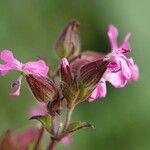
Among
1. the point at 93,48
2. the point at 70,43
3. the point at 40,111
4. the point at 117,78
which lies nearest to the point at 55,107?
the point at 117,78

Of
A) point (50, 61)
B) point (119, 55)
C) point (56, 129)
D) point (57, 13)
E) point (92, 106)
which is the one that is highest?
point (57, 13)

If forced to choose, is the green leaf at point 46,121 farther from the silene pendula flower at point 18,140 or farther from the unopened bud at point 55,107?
the silene pendula flower at point 18,140

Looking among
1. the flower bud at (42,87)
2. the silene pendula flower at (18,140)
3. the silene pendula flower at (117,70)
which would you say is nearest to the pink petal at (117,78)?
the silene pendula flower at (117,70)

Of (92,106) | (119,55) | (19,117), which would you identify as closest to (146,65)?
(92,106)

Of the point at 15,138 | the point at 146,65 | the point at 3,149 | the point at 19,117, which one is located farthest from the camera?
the point at 146,65

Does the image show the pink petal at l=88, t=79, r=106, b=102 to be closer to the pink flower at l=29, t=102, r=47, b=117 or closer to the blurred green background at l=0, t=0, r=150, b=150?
the pink flower at l=29, t=102, r=47, b=117

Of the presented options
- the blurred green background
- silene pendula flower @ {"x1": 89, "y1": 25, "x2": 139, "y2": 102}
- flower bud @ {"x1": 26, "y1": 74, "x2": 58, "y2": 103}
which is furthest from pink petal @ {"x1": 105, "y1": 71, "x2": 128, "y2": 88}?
the blurred green background

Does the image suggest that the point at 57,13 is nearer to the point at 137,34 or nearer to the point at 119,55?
the point at 137,34
